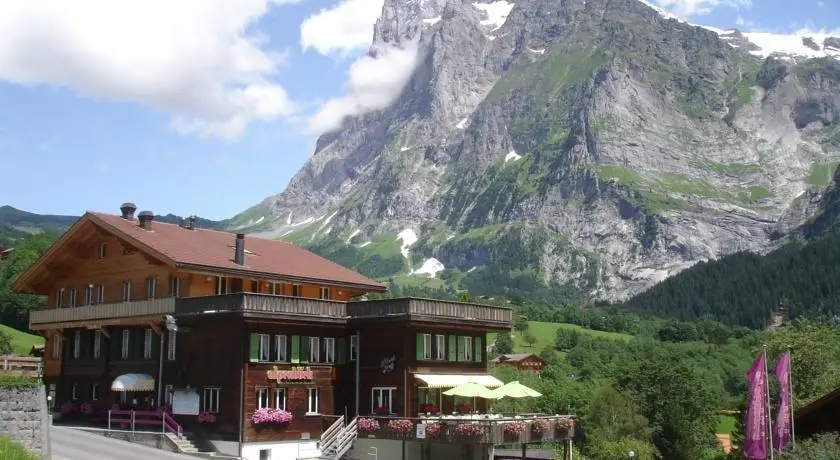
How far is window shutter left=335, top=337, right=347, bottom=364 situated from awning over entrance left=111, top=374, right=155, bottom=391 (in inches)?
404

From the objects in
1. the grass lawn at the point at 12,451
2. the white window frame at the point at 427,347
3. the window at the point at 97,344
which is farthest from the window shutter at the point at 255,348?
the grass lawn at the point at 12,451

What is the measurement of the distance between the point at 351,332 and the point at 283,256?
9646mm

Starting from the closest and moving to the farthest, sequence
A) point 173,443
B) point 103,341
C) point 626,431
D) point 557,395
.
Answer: point 173,443
point 103,341
point 626,431
point 557,395

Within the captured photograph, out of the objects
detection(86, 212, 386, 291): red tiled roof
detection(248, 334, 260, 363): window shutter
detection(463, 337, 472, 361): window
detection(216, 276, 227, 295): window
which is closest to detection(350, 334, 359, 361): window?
detection(86, 212, 386, 291): red tiled roof

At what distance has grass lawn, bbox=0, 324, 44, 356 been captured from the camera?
8977 cm

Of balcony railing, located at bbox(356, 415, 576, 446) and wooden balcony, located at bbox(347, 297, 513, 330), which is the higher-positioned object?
wooden balcony, located at bbox(347, 297, 513, 330)

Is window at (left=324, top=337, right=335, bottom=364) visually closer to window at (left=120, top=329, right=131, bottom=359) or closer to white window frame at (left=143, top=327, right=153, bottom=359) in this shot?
white window frame at (left=143, top=327, right=153, bottom=359)

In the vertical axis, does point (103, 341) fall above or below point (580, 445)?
above

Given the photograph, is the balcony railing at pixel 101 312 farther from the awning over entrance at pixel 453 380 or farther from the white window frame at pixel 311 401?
the awning over entrance at pixel 453 380

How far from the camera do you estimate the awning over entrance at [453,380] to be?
153 feet

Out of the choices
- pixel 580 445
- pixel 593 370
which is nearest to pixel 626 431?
pixel 580 445

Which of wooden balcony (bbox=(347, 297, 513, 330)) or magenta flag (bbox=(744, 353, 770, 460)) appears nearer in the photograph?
magenta flag (bbox=(744, 353, 770, 460))

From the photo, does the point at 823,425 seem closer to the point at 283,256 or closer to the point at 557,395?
the point at 283,256

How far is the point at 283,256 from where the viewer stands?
5694 cm
